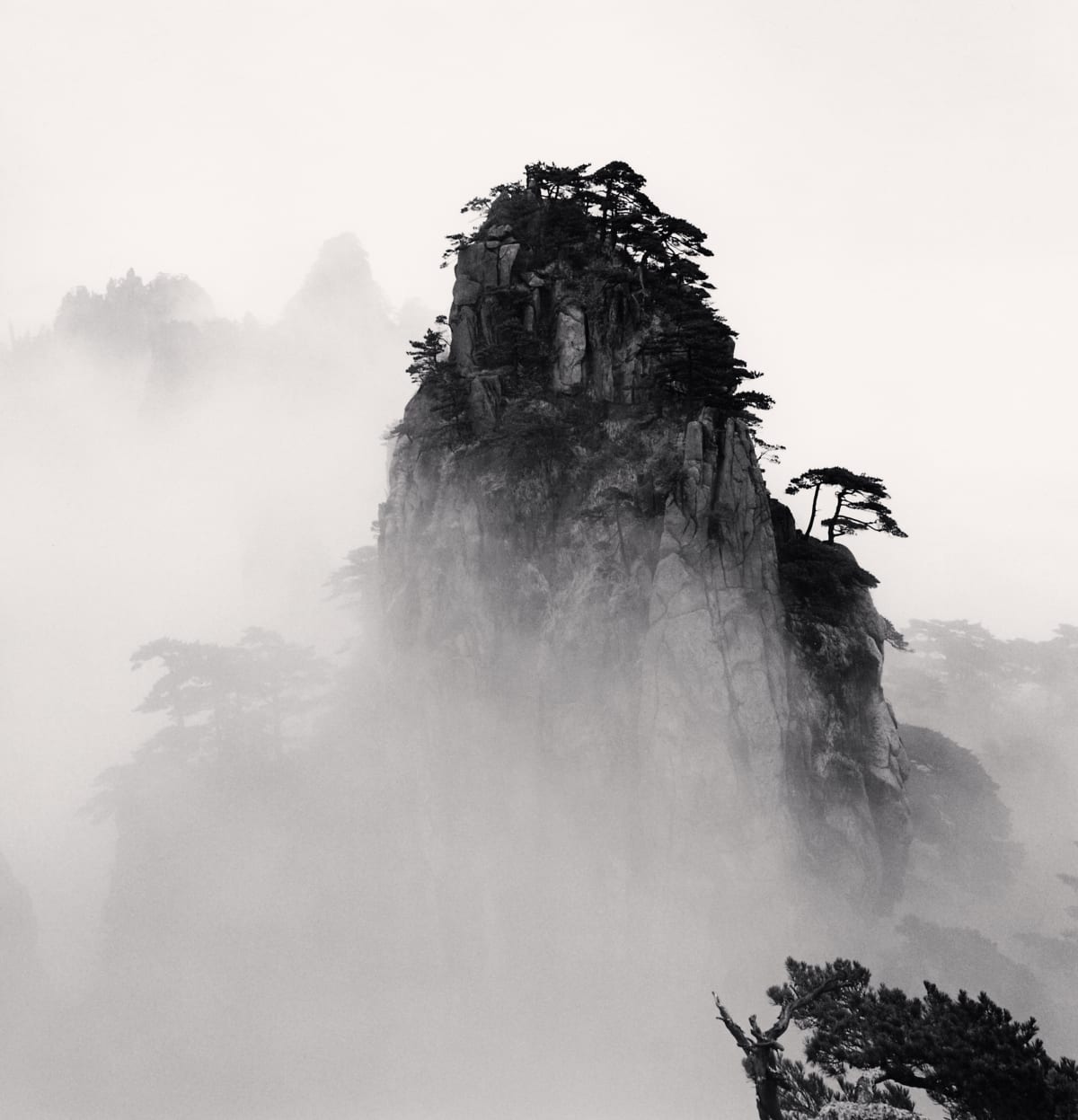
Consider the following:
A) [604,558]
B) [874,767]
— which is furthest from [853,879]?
[604,558]

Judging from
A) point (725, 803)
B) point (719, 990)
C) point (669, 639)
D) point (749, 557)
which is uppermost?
point (749, 557)

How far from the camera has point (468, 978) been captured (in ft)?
114

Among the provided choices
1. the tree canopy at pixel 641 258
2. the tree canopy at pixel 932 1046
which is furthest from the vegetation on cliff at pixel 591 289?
the tree canopy at pixel 932 1046

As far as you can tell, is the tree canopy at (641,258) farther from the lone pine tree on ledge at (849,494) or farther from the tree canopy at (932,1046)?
the tree canopy at (932,1046)

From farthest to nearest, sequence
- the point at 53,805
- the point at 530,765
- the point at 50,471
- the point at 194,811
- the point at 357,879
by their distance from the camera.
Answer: the point at 50,471 < the point at 53,805 < the point at 194,811 < the point at 357,879 < the point at 530,765

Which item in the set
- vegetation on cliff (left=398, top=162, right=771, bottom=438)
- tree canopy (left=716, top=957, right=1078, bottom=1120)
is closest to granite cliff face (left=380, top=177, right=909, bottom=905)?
vegetation on cliff (left=398, top=162, right=771, bottom=438)

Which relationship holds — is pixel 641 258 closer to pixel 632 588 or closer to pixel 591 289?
pixel 591 289

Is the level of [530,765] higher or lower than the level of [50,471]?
lower

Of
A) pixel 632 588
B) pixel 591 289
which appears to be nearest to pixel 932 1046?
pixel 632 588

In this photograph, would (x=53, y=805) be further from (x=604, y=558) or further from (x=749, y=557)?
(x=749, y=557)

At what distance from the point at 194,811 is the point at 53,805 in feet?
91.0

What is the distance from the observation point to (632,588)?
32031mm

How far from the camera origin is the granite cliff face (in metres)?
30.2

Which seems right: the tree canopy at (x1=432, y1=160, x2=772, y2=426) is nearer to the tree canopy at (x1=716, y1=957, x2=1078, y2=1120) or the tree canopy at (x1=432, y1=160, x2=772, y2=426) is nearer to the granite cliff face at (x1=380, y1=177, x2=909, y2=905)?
the granite cliff face at (x1=380, y1=177, x2=909, y2=905)
